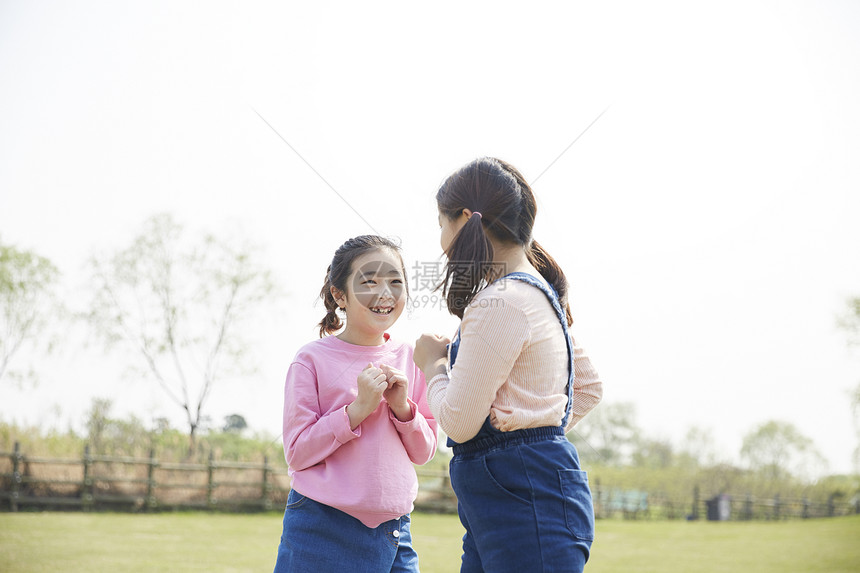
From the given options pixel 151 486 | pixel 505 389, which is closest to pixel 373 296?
pixel 505 389

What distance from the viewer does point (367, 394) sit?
1813 millimetres

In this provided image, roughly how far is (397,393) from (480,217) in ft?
1.97

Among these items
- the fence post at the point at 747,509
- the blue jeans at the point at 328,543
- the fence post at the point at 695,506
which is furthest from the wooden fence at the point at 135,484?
the fence post at the point at 747,509

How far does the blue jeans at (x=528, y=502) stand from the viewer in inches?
55.9

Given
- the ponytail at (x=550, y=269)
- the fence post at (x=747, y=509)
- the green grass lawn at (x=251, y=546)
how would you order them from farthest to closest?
the fence post at (x=747, y=509)
the green grass lawn at (x=251, y=546)
the ponytail at (x=550, y=269)

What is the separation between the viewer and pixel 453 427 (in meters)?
1.46

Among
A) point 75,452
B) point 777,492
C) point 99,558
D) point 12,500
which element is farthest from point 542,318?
point 777,492

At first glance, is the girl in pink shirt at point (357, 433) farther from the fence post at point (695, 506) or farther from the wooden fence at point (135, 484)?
the fence post at point (695, 506)

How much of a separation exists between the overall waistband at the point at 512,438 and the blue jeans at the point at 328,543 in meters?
0.54

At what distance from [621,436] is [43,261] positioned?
70.4 feet

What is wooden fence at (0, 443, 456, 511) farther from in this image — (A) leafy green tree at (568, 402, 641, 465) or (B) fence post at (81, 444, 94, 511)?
(A) leafy green tree at (568, 402, 641, 465)

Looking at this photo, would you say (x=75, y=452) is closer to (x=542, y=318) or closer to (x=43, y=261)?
(x=43, y=261)

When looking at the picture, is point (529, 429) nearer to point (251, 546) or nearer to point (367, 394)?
point (367, 394)

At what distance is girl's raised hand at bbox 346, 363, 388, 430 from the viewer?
1.81 m
